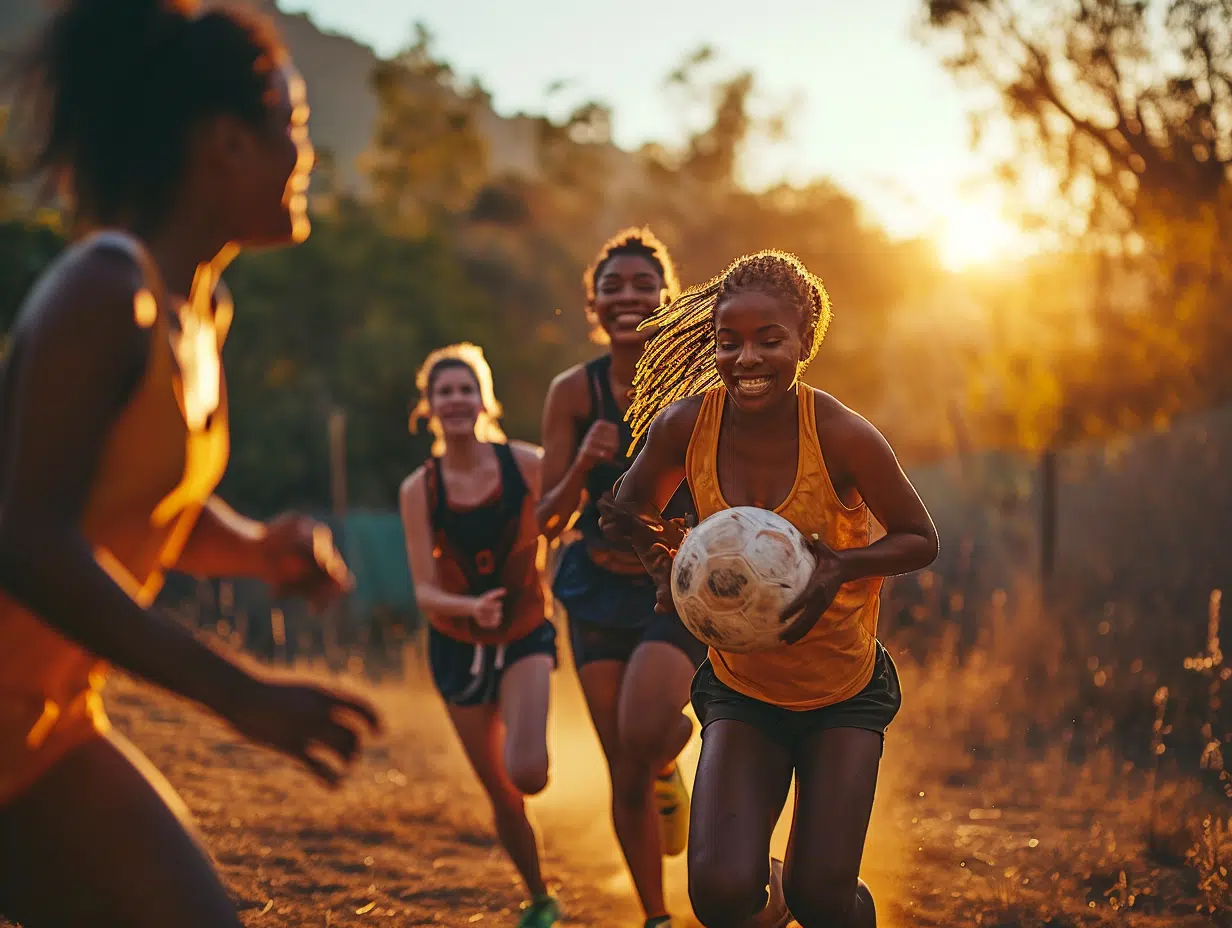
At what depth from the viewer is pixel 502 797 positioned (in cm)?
510

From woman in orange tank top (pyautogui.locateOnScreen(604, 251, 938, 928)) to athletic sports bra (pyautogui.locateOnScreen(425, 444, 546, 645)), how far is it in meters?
1.56

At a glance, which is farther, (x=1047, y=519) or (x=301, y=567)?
(x=1047, y=519)

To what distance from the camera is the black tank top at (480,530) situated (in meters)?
5.41

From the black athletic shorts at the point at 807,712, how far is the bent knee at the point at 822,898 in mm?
409

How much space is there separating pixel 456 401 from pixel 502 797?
5.67 ft

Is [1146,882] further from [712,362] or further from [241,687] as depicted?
[241,687]

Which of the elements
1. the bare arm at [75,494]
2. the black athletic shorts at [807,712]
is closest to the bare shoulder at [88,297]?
the bare arm at [75,494]

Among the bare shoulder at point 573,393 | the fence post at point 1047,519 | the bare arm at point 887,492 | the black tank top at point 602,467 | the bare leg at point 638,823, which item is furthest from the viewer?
the fence post at point 1047,519

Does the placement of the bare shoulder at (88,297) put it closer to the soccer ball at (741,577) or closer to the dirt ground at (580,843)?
the soccer ball at (741,577)

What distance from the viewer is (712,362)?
4469 mm

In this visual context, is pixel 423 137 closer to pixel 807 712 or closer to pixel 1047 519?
pixel 1047 519

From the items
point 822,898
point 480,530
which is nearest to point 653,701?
point 480,530

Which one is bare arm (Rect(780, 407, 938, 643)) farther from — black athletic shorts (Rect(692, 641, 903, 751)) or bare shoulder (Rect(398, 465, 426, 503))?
bare shoulder (Rect(398, 465, 426, 503))

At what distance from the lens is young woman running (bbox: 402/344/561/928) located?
509cm
